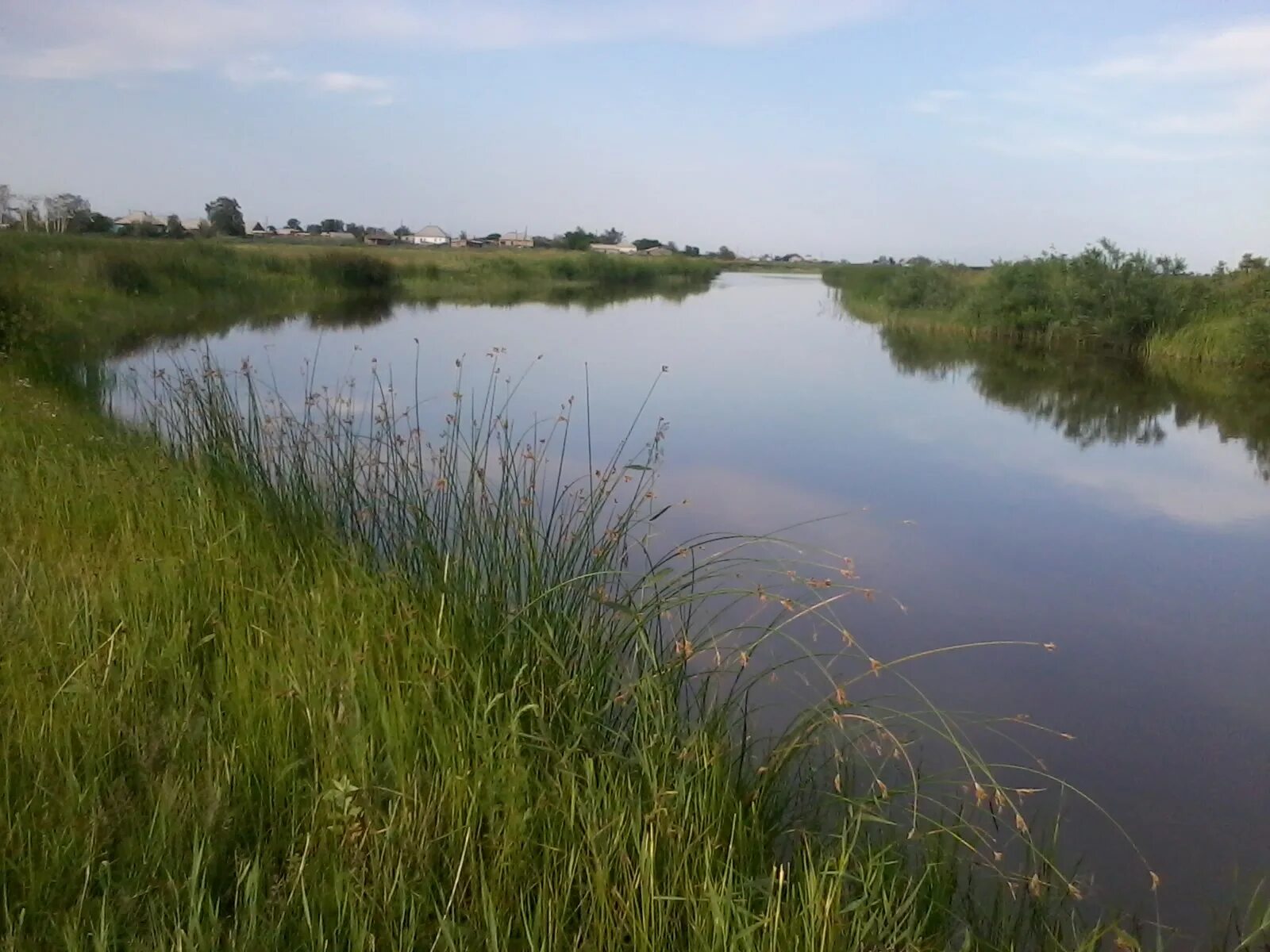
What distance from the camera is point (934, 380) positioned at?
1200 centimetres

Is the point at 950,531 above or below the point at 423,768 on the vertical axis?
below

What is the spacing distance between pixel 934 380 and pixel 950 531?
6921mm

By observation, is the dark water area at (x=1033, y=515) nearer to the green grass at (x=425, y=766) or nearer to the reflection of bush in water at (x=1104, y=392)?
the reflection of bush in water at (x=1104, y=392)

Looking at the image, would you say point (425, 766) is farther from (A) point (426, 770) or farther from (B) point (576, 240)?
(B) point (576, 240)

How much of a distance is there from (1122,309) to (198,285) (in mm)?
14398

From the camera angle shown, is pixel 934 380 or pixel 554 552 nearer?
pixel 554 552

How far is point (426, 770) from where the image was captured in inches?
75.7

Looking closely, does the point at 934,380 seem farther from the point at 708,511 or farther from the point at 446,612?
the point at 446,612

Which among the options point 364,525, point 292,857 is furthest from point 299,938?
point 364,525

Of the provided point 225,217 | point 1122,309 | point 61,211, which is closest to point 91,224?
point 61,211

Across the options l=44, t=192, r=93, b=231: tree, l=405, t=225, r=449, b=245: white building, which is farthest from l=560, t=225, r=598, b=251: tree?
l=44, t=192, r=93, b=231: tree

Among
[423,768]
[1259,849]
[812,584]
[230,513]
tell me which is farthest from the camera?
[230,513]

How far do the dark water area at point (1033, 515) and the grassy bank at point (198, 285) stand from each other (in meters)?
1.06

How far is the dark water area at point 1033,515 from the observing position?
2996 millimetres
